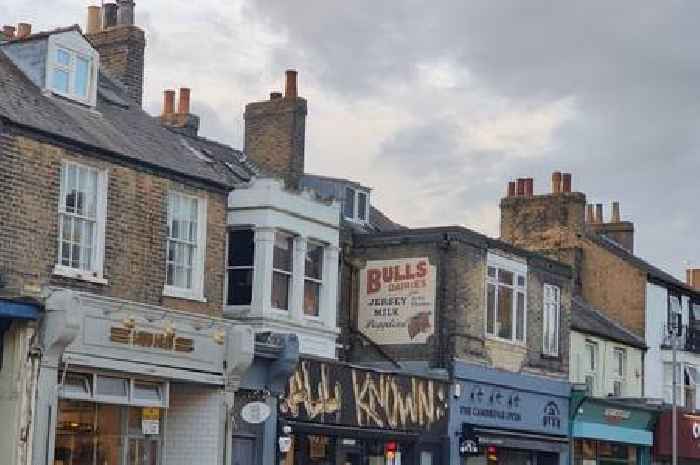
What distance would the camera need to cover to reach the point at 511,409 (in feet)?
119

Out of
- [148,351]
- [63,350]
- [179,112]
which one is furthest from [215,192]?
[179,112]

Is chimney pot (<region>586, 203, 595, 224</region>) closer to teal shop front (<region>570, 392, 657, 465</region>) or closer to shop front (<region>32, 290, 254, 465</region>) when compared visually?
teal shop front (<region>570, 392, 657, 465</region>)

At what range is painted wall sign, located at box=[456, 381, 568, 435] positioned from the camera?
Result: 34.4m

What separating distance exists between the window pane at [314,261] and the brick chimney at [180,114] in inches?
215

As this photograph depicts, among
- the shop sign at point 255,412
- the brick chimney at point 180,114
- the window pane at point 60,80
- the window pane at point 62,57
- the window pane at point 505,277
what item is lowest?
the shop sign at point 255,412

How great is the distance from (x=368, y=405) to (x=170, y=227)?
722cm

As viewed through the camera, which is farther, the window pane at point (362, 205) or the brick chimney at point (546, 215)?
the brick chimney at point (546, 215)

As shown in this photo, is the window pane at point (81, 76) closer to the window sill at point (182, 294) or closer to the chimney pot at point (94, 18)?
the window sill at point (182, 294)

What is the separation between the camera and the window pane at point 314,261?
100 ft

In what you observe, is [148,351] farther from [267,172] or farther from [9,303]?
A: [267,172]

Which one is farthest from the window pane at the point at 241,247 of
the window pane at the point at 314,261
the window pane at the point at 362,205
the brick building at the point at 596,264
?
the brick building at the point at 596,264

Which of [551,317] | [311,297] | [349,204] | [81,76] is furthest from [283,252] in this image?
[551,317]

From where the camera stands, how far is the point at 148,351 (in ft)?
Result: 79.7

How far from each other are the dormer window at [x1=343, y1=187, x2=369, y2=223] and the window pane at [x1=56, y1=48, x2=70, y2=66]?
11.9 m
